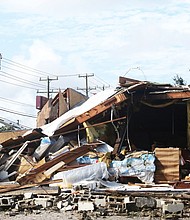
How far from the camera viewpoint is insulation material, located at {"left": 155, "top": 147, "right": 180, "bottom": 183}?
14.8 meters

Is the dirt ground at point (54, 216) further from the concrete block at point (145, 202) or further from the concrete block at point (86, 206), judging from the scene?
the concrete block at point (145, 202)

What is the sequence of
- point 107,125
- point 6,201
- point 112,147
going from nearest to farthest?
point 6,201 → point 112,147 → point 107,125

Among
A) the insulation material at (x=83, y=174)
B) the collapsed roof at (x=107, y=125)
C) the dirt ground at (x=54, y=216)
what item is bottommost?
the dirt ground at (x=54, y=216)

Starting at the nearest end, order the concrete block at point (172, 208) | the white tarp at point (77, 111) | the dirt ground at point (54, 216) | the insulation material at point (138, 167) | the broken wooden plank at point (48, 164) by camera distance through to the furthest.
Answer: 1. the dirt ground at point (54, 216)
2. the concrete block at point (172, 208)
3. the broken wooden plank at point (48, 164)
4. the insulation material at point (138, 167)
5. the white tarp at point (77, 111)

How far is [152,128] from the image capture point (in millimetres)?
19203

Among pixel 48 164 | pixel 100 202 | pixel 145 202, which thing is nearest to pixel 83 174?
pixel 48 164

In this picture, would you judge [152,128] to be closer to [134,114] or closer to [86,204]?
[134,114]

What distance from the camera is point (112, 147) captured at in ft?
55.1

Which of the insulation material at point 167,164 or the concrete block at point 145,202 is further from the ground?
the insulation material at point 167,164

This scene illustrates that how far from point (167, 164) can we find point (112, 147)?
2476mm

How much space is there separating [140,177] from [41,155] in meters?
3.71

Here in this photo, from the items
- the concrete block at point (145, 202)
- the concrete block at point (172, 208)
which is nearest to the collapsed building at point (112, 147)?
the concrete block at point (145, 202)

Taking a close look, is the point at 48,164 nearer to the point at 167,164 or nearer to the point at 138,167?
the point at 138,167

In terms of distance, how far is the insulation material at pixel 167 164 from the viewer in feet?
48.5
